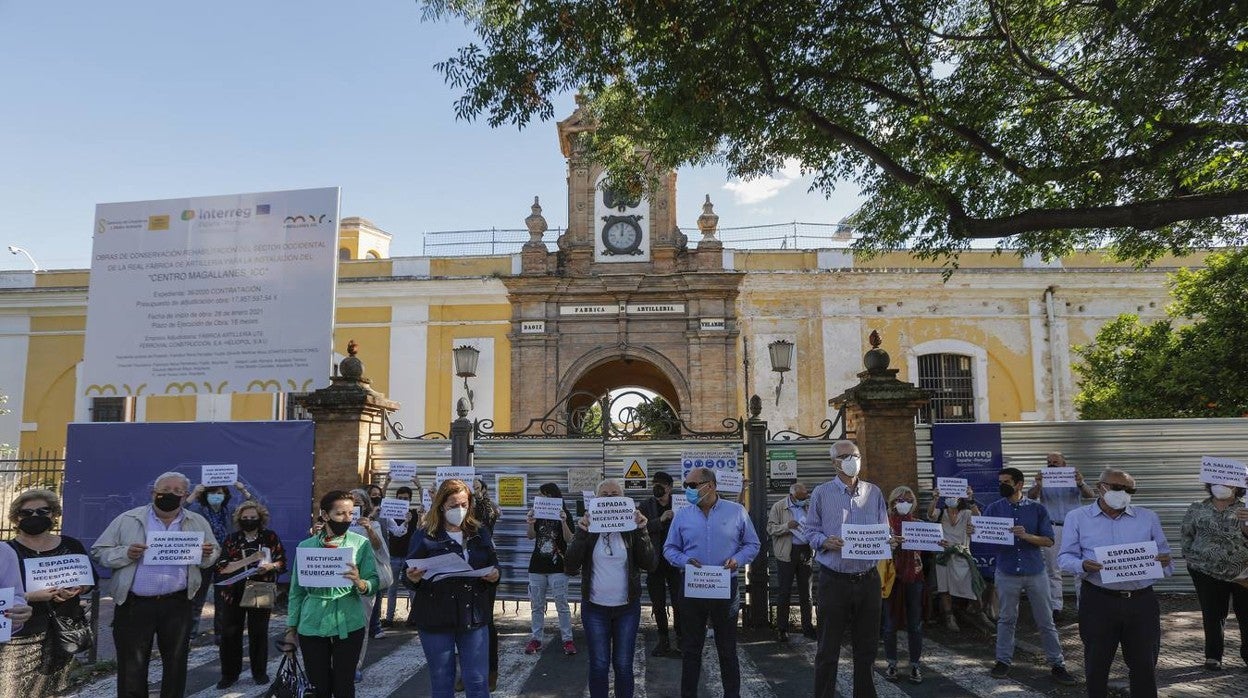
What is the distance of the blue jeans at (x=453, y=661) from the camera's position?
5.45m

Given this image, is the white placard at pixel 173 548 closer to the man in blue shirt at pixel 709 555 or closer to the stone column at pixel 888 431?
the man in blue shirt at pixel 709 555

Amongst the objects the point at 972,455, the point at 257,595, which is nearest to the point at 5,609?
the point at 257,595

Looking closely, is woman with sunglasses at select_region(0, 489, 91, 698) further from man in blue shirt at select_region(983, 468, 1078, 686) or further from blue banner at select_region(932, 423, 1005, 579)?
blue banner at select_region(932, 423, 1005, 579)

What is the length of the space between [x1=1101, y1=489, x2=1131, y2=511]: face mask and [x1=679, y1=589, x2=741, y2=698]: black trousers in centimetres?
289

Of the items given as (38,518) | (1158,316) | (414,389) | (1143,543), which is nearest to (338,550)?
(38,518)

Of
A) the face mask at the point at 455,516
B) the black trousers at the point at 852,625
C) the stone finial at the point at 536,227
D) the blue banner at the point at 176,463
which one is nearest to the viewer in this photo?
the face mask at the point at 455,516

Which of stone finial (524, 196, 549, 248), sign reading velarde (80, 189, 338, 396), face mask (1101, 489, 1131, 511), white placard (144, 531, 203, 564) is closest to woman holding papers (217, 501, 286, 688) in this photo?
white placard (144, 531, 203, 564)

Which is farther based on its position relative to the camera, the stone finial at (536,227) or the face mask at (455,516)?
the stone finial at (536,227)

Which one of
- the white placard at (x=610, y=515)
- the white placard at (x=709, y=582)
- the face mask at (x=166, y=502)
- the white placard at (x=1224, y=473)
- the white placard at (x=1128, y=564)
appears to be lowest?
the white placard at (x=709, y=582)

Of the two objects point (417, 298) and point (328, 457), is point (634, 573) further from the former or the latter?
point (417, 298)

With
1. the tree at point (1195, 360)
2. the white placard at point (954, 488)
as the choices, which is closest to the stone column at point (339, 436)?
the white placard at point (954, 488)

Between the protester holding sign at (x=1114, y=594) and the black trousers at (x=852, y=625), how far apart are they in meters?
1.49

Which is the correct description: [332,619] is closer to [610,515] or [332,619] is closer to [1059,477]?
[610,515]

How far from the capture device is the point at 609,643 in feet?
20.6
